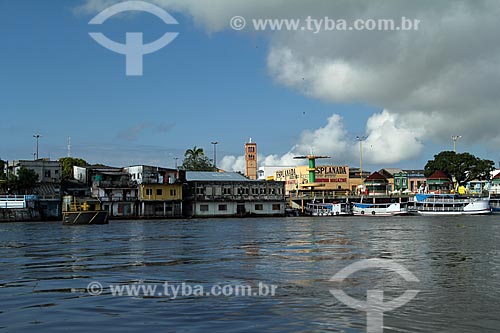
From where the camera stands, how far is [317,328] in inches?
453

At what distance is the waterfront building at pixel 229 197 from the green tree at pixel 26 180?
22.1 meters

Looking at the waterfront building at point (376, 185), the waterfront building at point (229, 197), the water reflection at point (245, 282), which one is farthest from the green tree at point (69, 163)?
the water reflection at point (245, 282)

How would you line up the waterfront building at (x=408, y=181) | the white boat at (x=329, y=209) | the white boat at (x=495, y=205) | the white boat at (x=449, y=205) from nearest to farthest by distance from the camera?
1. the white boat at (x=449, y=205)
2. the white boat at (x=329, y=209)
3. the white boat at (x=495, y=205)
4. the waterfront building at (x=408, y=181)

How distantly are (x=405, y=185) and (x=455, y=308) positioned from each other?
401 feet

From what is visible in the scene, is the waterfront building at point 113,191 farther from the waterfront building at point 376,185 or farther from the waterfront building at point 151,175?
the waterfront building at point 376,185

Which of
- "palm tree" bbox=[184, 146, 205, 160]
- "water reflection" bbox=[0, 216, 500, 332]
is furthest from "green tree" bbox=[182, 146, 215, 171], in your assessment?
"water reflection" bbox=[0, 216, 500, 332]

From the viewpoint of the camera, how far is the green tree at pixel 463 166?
4532 inches

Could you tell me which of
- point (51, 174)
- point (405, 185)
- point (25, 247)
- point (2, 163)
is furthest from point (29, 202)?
point (405, 185)

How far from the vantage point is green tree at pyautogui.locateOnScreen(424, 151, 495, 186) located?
378 feet

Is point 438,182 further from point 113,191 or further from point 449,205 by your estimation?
point 113,191

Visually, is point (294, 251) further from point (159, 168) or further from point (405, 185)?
point (405, 185)

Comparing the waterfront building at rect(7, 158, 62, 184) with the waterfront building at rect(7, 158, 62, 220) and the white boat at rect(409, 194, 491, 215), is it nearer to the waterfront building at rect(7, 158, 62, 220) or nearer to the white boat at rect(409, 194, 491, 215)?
the waterfront building at rect(7, 158, 62, 220)

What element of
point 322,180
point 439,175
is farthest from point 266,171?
point 439,175

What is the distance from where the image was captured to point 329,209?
100938mm
